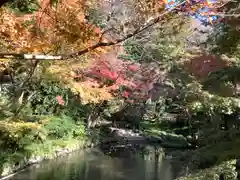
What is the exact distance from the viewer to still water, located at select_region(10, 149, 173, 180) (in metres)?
10.7

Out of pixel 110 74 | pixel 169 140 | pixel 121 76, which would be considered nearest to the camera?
pixel 110 74

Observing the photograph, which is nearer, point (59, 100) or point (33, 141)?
point (33, 141)

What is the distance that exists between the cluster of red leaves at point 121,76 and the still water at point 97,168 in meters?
2.90

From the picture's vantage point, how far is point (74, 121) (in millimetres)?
17141

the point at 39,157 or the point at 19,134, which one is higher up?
the point at 19,134

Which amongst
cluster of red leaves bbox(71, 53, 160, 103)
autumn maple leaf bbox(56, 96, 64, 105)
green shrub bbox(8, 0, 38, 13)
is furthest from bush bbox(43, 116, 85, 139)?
green shrub bbox(8, 0, 38, 13)

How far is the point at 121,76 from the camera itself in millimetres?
15766

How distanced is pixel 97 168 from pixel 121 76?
4.93 m

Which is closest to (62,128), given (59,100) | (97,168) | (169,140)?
(59,100)

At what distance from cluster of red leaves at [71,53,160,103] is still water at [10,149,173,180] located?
290 cm

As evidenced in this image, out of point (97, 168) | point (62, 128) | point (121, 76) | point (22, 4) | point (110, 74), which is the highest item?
point (121, 76)

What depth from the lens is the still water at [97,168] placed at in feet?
35.0

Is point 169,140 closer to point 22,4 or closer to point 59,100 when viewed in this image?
point 59,100

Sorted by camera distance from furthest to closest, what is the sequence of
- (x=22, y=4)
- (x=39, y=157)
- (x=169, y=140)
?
(x=169, y=140)
(x=39, y=157)
(x=22, y=4)
